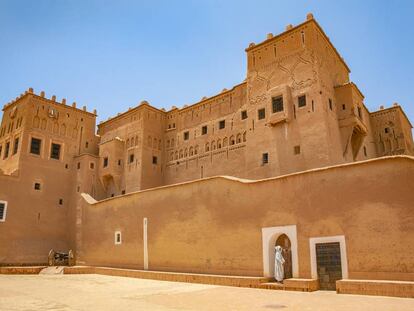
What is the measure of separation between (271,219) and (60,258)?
1720cm

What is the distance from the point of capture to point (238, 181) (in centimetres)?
1377

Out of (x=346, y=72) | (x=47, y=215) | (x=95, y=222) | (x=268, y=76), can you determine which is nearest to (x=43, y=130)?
(x=47, y=215)

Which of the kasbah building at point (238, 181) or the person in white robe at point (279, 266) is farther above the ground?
the kasbah building at point (238, 181)

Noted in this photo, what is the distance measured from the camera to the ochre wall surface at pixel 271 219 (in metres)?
9.98

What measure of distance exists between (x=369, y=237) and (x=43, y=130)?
78.5ft

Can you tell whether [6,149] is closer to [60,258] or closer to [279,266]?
[60,258]

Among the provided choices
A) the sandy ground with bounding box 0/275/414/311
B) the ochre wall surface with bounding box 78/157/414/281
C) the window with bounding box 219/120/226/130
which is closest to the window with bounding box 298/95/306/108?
the window with bounding box 219/120/226/130

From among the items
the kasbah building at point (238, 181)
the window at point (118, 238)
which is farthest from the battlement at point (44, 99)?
the window at point (118, 238)

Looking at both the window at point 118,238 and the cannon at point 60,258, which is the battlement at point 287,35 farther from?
the cannon at point 60,258

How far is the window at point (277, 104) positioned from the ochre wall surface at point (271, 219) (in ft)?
24.1

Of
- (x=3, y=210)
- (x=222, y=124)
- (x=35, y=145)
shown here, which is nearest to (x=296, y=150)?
(x=222, y=124)

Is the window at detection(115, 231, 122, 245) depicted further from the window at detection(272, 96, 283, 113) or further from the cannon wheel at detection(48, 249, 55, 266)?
the window at detection(272, 96, 283, 113)

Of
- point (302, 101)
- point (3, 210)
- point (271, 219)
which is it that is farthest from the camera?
point (3, 210)

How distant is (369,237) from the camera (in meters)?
10.3
